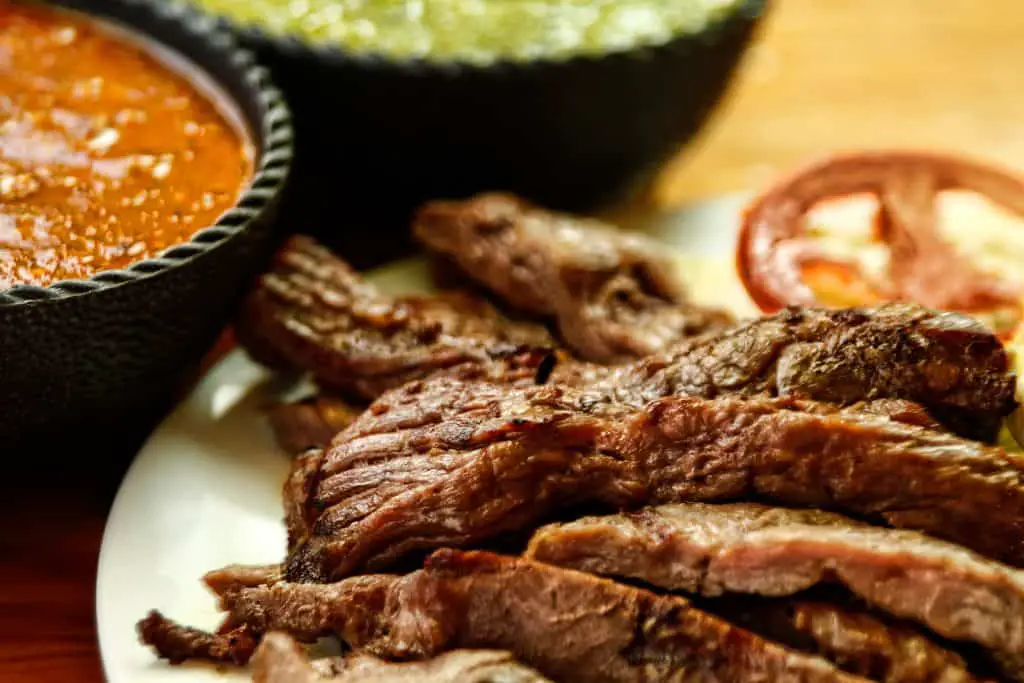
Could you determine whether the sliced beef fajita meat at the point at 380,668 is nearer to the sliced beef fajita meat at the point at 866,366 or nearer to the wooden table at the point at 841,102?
the sliced beef fajita meat at the point at 866,366

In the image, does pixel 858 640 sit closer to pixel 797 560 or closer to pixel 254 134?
pixel 797 560

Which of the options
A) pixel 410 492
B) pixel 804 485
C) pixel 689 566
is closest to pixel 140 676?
pixel 410 492

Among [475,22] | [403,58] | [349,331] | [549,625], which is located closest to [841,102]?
[475,22]

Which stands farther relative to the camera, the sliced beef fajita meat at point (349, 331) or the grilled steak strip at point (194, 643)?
the sliced beef fajita meat at point (349, 331)

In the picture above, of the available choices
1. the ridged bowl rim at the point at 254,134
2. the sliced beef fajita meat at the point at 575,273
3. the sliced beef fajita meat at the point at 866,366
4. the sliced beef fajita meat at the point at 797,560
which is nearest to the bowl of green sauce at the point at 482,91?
the ridged bowl rim at the point at 254,134

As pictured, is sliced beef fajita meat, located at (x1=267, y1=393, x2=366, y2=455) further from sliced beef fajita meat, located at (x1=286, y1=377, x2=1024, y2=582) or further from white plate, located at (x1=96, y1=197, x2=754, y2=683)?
sliced beef fajita meat, located at (x1=286, y1=377, x2=1024, y2=582)

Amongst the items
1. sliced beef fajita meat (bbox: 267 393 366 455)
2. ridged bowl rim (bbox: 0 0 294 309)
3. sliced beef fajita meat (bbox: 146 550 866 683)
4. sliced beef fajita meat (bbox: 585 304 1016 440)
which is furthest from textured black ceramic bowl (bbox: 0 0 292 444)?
sliced beef fajita meat (bbox: 585 304 1016 440)

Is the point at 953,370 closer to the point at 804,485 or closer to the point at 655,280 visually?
the point at 804,485
